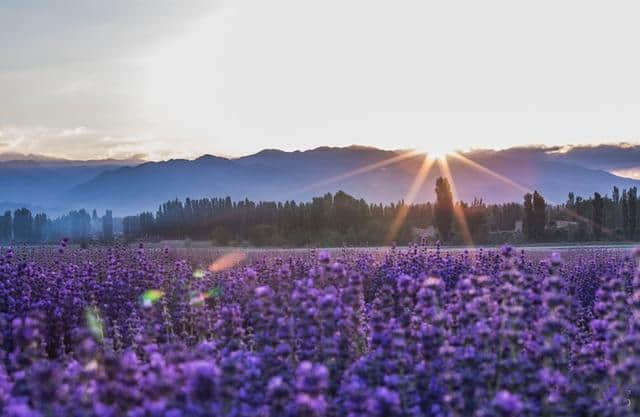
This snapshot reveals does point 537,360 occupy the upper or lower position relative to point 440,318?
lower

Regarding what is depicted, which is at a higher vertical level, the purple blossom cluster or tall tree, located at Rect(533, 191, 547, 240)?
tall tree, located at Rect(533, 191, 547, 240)

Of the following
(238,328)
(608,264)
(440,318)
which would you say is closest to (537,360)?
(440,318)

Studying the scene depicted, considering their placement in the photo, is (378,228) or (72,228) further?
(72,228)

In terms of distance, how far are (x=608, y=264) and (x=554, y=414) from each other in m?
10.7

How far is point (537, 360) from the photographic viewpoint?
19.4 ft

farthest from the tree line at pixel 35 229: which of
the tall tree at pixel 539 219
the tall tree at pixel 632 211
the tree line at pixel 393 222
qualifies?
the tall tree at pixel 632 211

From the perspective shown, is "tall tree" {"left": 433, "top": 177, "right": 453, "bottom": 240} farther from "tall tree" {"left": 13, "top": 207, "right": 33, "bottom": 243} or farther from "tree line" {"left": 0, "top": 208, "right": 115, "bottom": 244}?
"tall tree" {"left": 13, "top": 207, "right": 33, "bottom": 243}

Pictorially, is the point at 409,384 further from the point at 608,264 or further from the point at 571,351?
the point at 608,264

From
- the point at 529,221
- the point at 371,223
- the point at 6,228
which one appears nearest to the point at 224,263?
the point at 371,223

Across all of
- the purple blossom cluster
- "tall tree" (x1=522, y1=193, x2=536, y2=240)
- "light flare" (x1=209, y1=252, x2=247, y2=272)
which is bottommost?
the purple blossom cluster

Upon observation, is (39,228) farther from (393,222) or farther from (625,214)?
(625,214)

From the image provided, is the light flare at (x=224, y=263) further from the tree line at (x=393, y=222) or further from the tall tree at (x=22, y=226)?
the tall tree at (x=22, y=226)

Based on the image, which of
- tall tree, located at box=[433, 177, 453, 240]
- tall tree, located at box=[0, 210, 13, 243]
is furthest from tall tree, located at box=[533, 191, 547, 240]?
tall tree, located at box=[0, 210, 13, 243]

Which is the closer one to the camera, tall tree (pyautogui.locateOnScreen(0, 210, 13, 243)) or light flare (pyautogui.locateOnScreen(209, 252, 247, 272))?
light flare (pyautogui.locateOnScreen(209, 252, 247, 272))
